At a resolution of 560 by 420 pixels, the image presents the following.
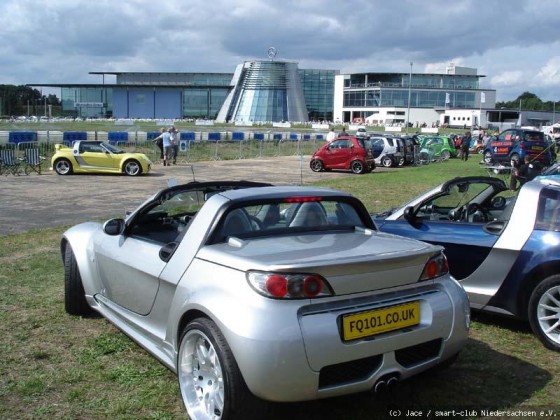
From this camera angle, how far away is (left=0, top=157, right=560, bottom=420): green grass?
12.3ft

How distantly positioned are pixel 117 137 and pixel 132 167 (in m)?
12.4

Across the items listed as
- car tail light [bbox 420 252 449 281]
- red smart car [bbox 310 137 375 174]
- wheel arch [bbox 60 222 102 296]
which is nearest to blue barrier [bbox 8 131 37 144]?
red smart car [bbox 310 137 375 174]

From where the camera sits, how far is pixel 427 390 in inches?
158

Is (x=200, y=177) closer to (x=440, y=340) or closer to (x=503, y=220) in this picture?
(x=503, y=220)

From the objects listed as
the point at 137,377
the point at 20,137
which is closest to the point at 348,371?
the point at 137,377

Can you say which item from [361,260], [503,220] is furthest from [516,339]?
[361,260]

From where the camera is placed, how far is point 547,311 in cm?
486

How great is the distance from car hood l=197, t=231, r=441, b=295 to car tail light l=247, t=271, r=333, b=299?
4 cm

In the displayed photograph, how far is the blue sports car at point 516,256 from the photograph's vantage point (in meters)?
4.83

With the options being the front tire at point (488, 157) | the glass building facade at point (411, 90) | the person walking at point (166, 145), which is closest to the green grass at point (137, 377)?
the person walking at point (166, 145)

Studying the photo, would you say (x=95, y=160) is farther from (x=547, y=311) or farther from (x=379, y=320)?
(x=379, y=320)

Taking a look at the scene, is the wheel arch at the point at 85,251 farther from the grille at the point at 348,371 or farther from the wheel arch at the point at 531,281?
the wheel arch at the point at 531,281

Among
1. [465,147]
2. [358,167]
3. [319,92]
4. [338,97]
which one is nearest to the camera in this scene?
[358,167]

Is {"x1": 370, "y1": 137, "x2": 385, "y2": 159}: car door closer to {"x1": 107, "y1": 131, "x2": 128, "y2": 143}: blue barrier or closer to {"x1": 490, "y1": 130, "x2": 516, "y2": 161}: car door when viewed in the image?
{"x1": 490, "y1": 130, "x2": 516, "y2": 161}: car door
